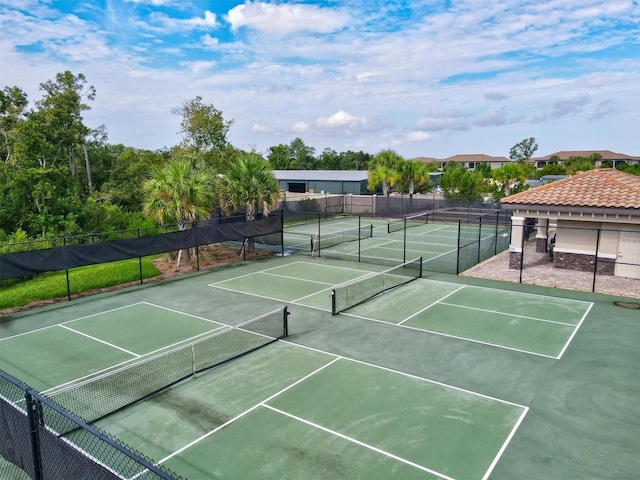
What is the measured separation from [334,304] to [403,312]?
2.28 metres

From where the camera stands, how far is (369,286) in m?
18.1

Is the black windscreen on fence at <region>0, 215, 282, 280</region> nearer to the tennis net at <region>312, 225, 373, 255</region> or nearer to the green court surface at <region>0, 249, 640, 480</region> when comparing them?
the green court surface at <region>0, 249, 640, 480</region>

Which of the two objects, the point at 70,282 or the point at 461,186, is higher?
the point at 461,186

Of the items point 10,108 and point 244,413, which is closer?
point 244,413

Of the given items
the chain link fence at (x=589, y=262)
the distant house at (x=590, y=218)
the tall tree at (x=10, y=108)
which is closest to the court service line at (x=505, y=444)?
the chain link fence at (x=589, y=262)

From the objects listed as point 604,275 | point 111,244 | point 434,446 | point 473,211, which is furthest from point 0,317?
point 473,211

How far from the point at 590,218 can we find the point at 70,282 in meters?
21.5

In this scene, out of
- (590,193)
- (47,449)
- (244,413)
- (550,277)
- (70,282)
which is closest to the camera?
(47,449)

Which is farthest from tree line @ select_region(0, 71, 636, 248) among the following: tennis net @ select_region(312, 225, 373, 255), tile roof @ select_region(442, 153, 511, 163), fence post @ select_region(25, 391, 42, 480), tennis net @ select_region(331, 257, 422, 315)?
tile roof @ select_region(442, 153, 511, 163)

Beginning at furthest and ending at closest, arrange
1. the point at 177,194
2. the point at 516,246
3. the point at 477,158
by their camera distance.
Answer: the point at 477,158
the point at 516,246
the point at 177,194

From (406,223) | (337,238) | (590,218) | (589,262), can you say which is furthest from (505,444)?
(406,223)

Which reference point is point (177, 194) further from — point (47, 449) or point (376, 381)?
point (47, 449)

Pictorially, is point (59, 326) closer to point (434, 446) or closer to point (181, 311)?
point (181, 311)

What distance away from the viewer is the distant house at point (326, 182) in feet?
192
